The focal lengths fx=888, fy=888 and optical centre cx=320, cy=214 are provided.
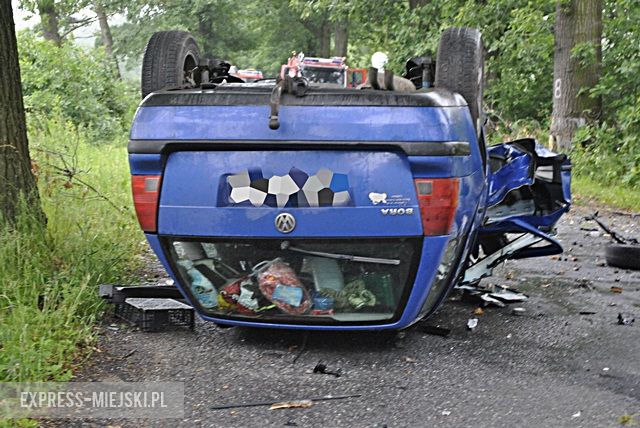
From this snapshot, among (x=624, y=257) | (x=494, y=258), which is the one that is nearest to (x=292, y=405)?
(x=494, y=258)

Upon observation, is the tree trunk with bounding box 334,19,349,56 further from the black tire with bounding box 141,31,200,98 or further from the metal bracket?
the black tire with bounding box 141,31,200,98

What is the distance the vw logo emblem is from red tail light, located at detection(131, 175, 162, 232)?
69 cm

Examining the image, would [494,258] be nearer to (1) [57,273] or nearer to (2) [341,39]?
(1) [57,273]

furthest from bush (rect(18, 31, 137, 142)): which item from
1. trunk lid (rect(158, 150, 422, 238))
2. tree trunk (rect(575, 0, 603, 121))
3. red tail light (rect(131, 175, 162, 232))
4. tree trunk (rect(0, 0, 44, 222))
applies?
trunk lid (rect(158, 150, 422, 238))

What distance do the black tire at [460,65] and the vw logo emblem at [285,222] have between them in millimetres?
1211

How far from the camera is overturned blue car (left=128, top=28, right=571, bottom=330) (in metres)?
4.62

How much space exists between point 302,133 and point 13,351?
71.1 inches

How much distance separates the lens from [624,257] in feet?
25.9

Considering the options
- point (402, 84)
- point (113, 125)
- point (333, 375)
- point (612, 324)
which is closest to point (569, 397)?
point (333, 375)

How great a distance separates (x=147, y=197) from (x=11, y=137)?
5.78ft

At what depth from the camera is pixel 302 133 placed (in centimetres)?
464

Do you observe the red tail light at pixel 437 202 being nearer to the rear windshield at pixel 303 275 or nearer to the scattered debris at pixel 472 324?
the rear windshield at pixel 303 275

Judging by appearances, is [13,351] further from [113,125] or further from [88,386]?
[113,125]

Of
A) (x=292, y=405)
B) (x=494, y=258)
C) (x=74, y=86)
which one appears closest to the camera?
(x=292, y=405)
